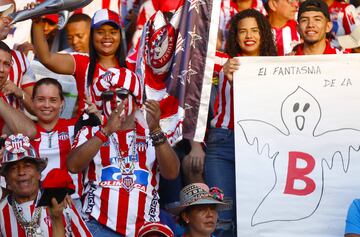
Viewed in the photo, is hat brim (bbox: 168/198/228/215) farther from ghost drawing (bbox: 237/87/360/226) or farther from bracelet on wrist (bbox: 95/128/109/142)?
bracelet on wrist (bbox: 95/128/109/142)

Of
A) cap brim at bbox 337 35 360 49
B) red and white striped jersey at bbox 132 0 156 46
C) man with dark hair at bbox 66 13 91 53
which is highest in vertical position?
red and white striped jersey at bbox 132 0 156 46

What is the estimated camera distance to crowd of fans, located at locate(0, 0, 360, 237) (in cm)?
901

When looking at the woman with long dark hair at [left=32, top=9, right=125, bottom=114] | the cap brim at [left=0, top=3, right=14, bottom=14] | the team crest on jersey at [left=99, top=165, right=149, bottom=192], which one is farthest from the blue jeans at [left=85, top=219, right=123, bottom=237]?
the cap brim at [left=0, top=3, right=14, bottom=14]

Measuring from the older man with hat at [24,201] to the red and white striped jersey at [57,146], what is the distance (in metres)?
0.43

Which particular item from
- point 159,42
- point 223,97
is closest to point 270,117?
point 223,97

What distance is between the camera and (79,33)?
1138 cm

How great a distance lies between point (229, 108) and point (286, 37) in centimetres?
163

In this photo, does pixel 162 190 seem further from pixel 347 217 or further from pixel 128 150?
pixel 347 217

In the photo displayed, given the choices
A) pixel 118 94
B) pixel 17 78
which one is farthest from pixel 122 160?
pixel 17 78

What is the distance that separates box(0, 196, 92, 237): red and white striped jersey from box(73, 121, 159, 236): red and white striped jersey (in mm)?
187

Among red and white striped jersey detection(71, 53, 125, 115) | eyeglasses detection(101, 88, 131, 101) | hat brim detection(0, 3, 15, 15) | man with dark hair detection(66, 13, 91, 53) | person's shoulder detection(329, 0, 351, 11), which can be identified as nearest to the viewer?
eyeglasses detection(101, 88, 131, 101)

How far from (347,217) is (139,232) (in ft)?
5.05

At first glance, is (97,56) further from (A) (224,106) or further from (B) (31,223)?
(B) (31,223)

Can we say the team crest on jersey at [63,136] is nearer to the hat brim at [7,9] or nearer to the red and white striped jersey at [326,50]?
the hat brim at [7,9]
